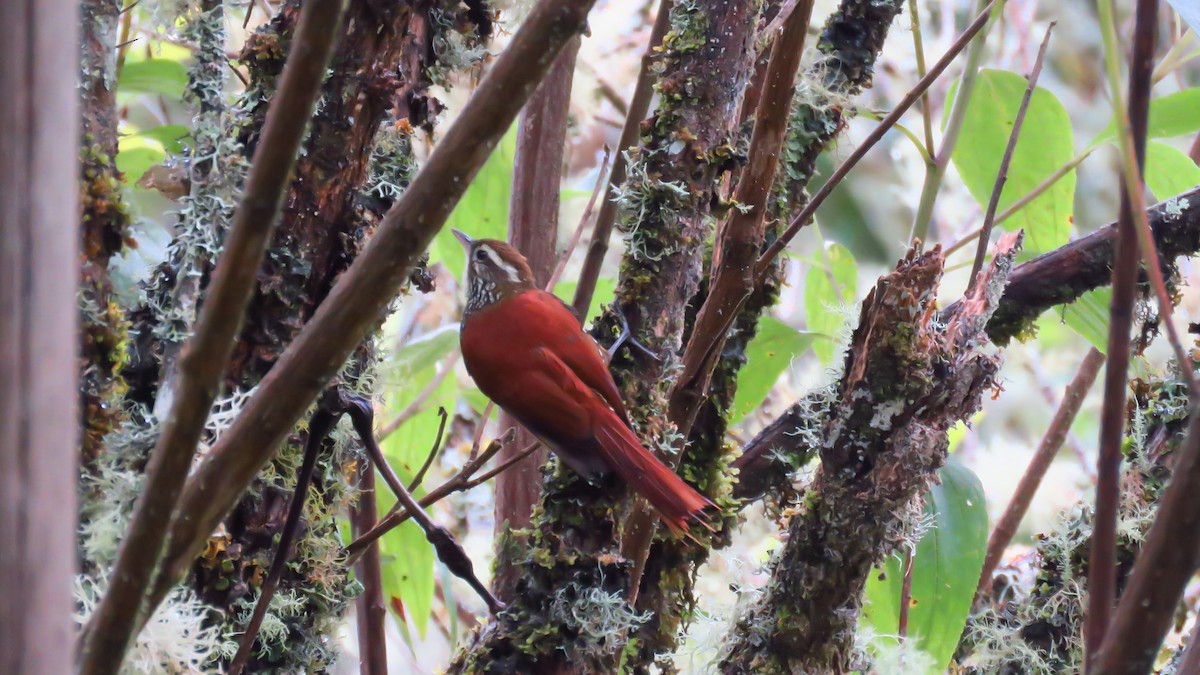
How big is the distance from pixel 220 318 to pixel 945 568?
1091 mm

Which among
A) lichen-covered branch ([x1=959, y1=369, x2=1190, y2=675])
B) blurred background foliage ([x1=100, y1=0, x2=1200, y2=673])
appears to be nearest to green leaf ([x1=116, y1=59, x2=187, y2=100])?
blurred background foliage ([x1=100, y1=0, x2=1200, y2=673])

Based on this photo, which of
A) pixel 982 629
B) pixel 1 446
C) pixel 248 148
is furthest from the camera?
pixel 982 629

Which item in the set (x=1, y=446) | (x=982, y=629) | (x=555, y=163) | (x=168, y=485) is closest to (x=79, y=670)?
(x=168, y=485)

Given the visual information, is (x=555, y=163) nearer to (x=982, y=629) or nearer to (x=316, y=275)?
(x=316, y=275)

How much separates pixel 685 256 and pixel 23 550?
0.84 m

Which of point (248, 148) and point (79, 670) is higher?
point (248, 148)

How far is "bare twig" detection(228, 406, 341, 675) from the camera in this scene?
2.69 feet

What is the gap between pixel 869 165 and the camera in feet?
12.8

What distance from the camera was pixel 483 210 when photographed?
2070 mm

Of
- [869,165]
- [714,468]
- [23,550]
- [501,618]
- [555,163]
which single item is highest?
[869,165]

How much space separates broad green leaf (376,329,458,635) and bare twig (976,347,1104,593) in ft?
3.13

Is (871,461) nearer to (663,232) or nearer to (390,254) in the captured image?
(663,232)

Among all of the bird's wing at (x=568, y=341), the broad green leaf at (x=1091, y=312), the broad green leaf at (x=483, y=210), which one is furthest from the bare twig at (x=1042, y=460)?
the broad green leaf at (x=483, y=210)

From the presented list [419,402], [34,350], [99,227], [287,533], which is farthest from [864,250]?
[34,350]
